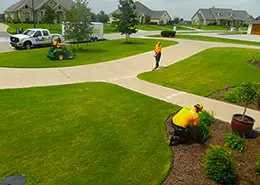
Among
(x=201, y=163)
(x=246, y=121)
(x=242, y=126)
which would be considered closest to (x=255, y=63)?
(x=246, y=121)

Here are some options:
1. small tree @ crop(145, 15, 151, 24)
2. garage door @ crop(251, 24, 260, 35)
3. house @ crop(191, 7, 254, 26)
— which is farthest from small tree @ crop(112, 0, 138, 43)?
house @ crop(191, 7, 254, 26)

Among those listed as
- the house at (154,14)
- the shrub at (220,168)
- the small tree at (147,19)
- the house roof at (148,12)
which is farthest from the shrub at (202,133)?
the house roof at (148,12)

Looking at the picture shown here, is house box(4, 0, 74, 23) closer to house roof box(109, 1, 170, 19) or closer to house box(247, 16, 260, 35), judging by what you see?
house roof box(109, 1, 170, 19)

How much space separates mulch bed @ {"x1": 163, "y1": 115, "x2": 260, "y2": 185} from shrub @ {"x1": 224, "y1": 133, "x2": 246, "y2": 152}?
0.46 ft

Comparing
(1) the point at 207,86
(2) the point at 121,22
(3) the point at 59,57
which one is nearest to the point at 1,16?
(2) the point at 121,22

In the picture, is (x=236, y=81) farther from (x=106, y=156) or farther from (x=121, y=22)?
(x=121, y=22)

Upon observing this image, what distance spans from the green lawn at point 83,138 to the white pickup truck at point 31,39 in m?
16.0

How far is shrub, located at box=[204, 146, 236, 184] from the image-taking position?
4754 mm

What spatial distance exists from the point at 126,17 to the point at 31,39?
472 inches

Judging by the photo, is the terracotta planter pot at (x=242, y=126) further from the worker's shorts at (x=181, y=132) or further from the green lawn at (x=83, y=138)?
the green lawn at (x=83, y=138)

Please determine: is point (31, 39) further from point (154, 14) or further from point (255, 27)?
point (154, 14)

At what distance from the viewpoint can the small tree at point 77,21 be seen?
21406 millimetres

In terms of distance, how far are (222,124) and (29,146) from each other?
18.5 ft

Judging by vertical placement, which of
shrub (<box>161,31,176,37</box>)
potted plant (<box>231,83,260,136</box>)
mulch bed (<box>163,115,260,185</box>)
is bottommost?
mulch bed (<box>163,115,260,185</box>)
